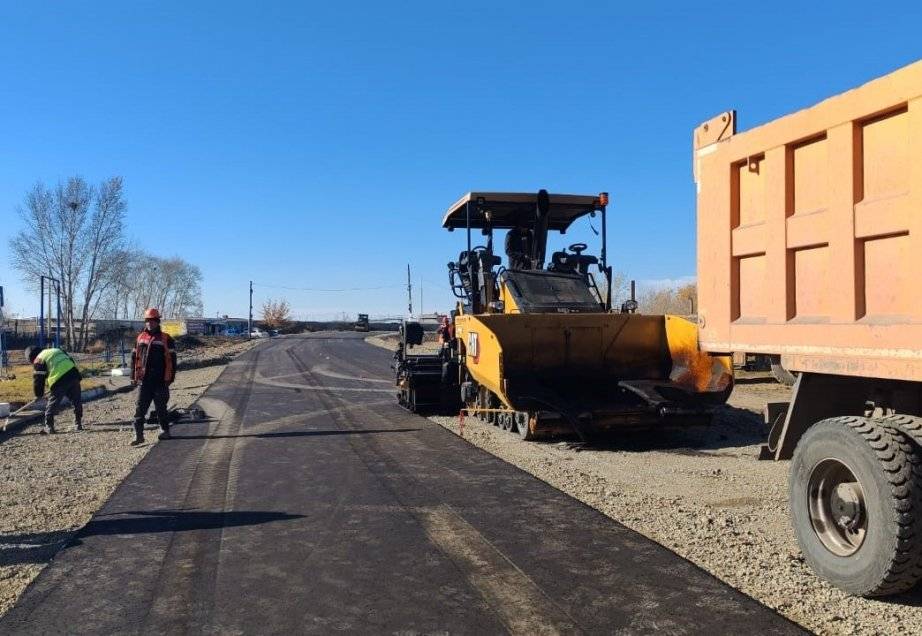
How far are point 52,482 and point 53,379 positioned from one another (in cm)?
367

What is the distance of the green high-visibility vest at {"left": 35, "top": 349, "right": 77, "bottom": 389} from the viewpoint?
1010 centimetres

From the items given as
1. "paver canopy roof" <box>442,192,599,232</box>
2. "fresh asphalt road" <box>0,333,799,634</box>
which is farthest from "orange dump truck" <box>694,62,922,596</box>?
"paver canopy roof" <box>442,192,599,232</box>

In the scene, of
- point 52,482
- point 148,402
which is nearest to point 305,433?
point 148,402

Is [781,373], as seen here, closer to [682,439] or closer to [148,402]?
[682,439]

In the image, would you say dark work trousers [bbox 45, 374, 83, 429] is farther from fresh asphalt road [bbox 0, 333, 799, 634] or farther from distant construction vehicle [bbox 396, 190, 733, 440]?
distant construction vehicle [bbox 396, 190, 733, 440]

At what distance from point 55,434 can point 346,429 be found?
4033 mm

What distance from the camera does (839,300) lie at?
379 cm

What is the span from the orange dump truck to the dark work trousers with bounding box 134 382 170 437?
23.6 ft

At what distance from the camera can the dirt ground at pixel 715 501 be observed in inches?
147

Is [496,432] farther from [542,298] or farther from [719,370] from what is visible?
[719,370]

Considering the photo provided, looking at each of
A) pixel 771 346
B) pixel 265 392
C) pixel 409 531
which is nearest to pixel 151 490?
pixel 409 531

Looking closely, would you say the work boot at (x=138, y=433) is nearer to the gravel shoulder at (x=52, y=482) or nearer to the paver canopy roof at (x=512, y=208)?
the gravel shoulder at (x=52, y=482)

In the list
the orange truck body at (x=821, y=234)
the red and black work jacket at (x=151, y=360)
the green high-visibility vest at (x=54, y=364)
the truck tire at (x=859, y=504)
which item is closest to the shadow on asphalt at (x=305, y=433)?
the red and black work jacket at (x=151, y=360)

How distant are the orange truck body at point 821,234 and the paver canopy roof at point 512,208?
5885 mm
